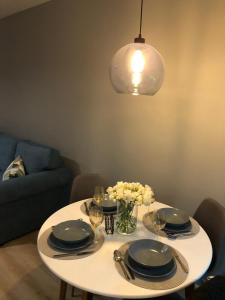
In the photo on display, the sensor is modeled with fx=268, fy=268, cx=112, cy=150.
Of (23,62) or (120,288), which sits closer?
(120,288)

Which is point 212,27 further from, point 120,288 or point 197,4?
point 120,288

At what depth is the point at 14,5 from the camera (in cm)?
338

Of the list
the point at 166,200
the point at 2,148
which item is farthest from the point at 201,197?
the point at 2,148

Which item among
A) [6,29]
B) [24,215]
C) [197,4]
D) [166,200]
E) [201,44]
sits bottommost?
[24,215]

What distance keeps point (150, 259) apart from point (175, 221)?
0.44 m

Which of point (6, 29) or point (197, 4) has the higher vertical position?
point (6, 29)

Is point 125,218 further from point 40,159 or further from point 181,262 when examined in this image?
point 40,159

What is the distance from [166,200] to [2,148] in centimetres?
232

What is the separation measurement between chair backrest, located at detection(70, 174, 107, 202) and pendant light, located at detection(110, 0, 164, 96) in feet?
3.20

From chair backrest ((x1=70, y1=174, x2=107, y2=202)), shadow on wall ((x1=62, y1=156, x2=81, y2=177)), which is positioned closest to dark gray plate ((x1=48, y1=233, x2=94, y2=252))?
chair backrest ((x1=70, y1=174, x2=107, y2=202))

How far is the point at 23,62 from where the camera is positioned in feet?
12.2

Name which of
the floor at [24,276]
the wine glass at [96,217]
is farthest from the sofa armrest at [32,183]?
the wine glass at [96,217]

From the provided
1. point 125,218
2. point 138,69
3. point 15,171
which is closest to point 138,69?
point 138,69

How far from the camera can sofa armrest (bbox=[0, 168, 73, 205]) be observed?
2578mm
